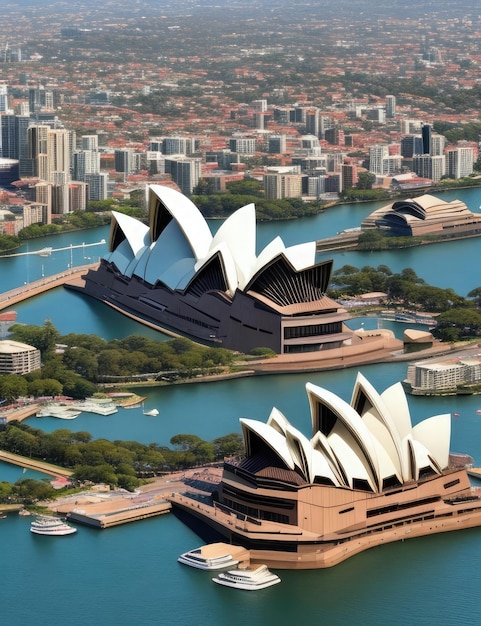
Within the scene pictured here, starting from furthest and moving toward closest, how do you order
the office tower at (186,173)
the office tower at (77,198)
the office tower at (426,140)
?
the office tower at (426,140) → the office tower at (186,173) → the office tower at (77,198)

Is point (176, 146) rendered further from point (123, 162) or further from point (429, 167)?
point (429, 167)

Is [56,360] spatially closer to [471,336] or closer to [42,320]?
[42,320]

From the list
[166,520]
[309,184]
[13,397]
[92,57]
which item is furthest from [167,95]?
[166,520]

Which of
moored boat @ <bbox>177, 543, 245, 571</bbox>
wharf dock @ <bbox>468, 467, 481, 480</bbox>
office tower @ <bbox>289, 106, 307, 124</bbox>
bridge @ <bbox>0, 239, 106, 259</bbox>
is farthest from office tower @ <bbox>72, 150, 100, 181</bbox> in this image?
moored boat @ <bbox>177, 543, 245, 571</bbox>

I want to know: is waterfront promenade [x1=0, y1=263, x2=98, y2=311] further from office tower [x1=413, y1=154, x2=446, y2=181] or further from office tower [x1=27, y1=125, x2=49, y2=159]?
office tower [x1=413, y1=154, x2=446, y2=181]

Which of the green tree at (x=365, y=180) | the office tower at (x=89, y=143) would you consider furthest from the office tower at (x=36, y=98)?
the green tree at (x=365, y=180)

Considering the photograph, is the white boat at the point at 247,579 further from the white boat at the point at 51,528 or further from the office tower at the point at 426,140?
the office tower at the point at 426,140
